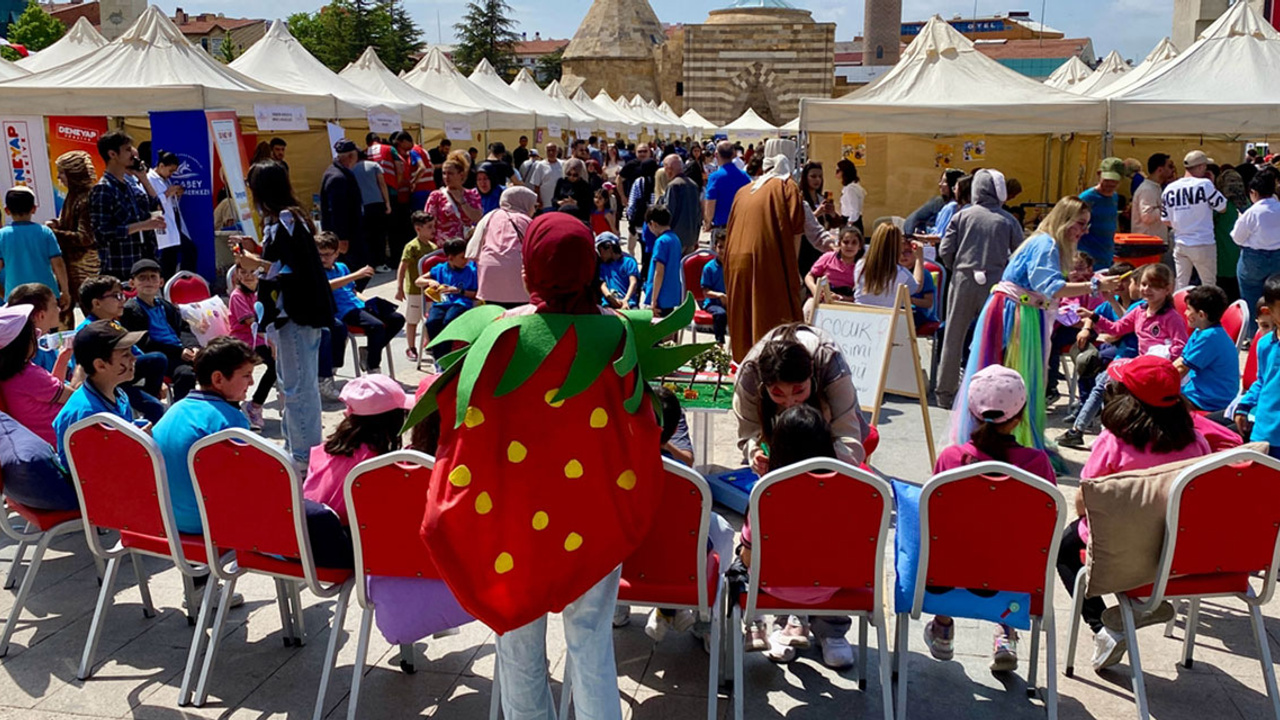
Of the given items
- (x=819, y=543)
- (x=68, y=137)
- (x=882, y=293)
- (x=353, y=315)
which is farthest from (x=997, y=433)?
(x=68, y=137)

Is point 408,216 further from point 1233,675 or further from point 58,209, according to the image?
point 1233,675

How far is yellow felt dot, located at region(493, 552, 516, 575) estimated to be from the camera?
231 cm

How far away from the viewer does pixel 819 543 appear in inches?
117

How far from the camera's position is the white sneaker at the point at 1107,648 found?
3.42 m

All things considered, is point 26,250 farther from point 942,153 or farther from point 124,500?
point 942,153

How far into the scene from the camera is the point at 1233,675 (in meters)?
3.49

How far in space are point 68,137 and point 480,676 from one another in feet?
34.1

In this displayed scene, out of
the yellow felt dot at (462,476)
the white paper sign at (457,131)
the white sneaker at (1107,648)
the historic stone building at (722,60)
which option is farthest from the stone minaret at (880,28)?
the yellow felt dot at (462,476)

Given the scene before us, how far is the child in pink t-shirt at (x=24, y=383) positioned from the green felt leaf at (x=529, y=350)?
2835 mm

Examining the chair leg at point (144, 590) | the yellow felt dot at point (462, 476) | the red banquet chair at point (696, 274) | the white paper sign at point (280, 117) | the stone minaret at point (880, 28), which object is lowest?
the chair leg at point (144, 590)

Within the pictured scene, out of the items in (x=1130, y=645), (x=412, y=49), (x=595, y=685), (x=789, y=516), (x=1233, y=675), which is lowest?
(x=1233, y=675)

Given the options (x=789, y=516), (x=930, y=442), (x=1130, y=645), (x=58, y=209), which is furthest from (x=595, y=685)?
(x=58, y=209)

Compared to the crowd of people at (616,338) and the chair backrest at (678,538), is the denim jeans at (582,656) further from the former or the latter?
the chair backrest at (678,538)

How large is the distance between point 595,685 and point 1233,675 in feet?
8.00
